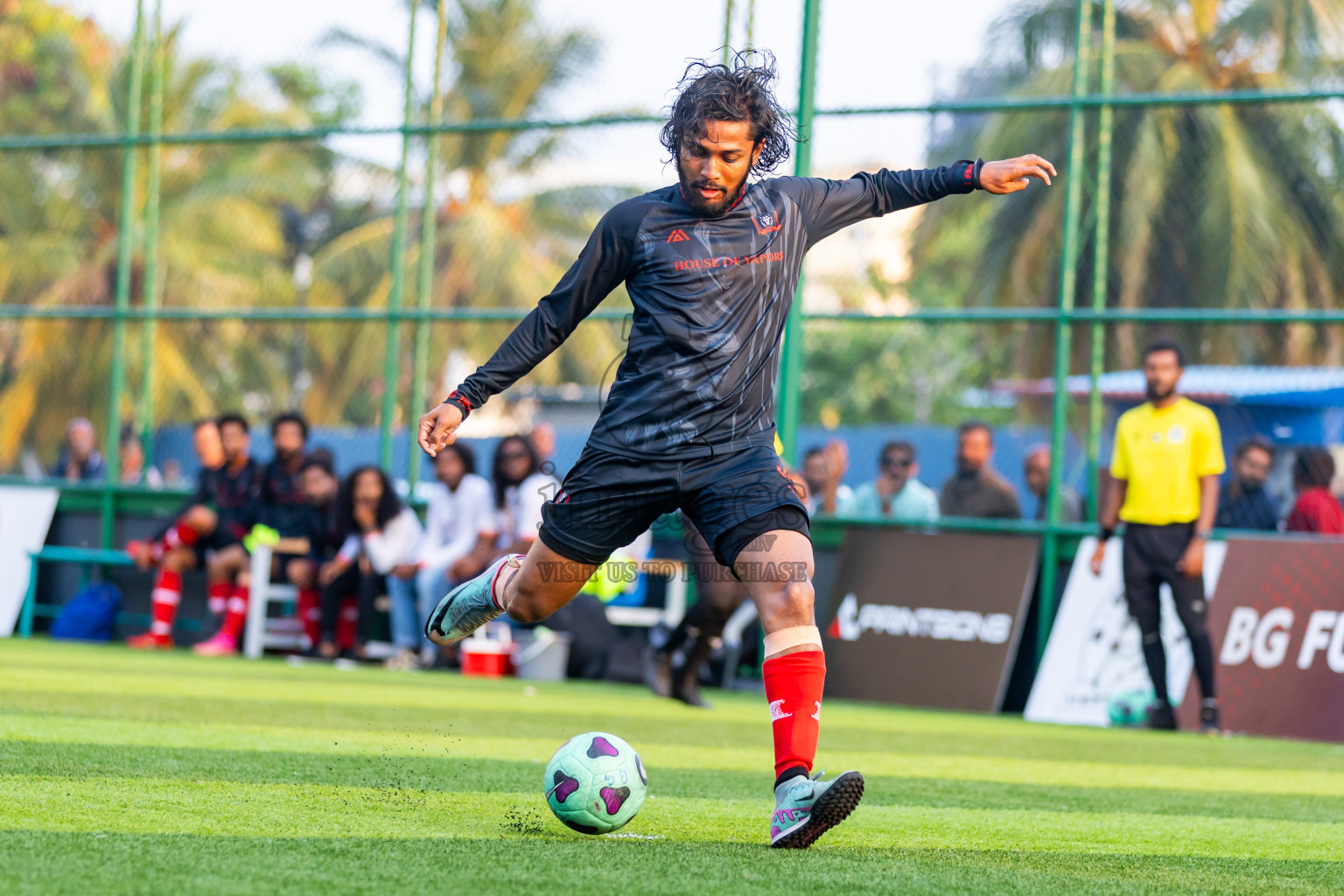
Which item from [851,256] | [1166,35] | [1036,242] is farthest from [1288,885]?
[1166,35]

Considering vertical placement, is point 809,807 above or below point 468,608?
below

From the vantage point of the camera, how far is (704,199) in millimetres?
4477

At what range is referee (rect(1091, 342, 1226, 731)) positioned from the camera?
9.09 m

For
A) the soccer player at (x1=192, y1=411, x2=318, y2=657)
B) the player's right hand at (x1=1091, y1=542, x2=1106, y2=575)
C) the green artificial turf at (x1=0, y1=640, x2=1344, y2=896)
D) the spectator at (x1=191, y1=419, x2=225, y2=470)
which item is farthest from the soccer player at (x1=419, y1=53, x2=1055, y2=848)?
the spectator at (x1=191, y1=419, x2=225, y2=470)

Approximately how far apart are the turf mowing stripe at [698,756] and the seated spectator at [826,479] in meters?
4.37

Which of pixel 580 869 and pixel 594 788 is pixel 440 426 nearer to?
pixel 594 788

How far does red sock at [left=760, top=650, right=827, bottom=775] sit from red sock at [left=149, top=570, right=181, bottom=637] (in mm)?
9182

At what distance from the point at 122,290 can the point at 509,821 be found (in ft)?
34.2

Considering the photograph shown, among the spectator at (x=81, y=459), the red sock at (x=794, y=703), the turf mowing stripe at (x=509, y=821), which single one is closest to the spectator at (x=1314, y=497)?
the turf mowing stripe at (x=509, y=821)

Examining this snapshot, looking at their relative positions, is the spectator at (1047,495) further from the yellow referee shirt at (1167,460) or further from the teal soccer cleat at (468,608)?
the teal soccer cleat at (468,608)

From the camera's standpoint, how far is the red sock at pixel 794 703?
416cm

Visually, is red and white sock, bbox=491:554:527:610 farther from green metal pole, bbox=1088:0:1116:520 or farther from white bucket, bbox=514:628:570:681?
green metal pole, bbox=1088:0:1116:520

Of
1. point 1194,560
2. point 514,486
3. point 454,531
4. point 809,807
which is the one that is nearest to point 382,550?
point 454,531

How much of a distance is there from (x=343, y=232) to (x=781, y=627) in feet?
50.0
